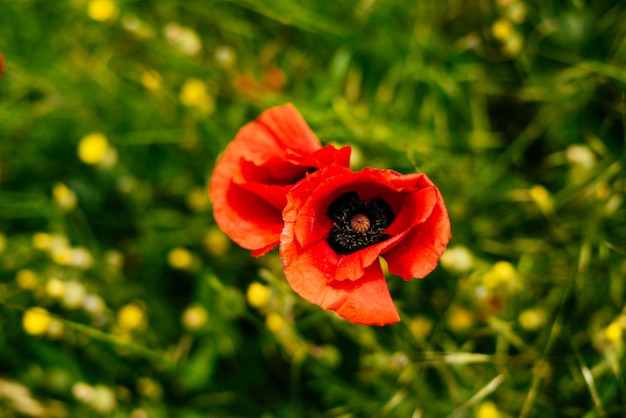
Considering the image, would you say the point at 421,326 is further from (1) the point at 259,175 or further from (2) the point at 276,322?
(1) the point at 259,175

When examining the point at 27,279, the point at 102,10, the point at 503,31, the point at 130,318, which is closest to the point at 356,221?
the point at 503,31

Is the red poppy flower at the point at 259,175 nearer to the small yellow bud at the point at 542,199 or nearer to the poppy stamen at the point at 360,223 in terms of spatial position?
the poppy stamen at the point at 360,223

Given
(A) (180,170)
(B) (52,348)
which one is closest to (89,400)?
(B) (52,348)

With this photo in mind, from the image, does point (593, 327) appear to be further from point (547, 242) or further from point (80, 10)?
point (80, 10)

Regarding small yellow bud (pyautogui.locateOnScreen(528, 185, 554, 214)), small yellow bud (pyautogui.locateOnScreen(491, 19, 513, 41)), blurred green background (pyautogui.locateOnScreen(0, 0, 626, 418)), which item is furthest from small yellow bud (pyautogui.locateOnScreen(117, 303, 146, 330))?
small yellow bud (pyautogui.locateOnScreen(491, 19, 513, 41))

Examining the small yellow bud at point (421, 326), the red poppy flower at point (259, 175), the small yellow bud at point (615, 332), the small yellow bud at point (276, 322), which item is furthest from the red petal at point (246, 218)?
the small yellow bud at point (615, 332)
